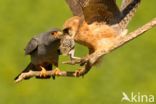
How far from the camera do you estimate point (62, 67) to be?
13.1 m

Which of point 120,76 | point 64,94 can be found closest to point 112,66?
point 120,76

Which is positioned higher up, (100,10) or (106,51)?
(100,10)

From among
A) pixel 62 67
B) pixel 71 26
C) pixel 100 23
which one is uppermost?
pixel 71 26

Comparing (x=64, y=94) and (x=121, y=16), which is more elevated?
(x=121, y=16)

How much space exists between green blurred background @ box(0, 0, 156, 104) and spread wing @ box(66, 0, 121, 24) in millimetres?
4199

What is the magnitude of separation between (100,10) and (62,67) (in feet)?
17.4

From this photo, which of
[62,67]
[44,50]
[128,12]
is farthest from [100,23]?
[62,67]

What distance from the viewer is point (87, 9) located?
7.82 metres

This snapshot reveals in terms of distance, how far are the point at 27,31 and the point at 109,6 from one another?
21.8 ft

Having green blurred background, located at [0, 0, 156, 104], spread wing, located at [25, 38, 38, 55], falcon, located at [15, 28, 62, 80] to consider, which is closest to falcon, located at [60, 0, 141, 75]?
falcon, located at [15, 28, 62, 80]

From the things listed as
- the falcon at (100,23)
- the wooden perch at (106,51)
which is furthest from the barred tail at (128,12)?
the wooden perch at (106,51)

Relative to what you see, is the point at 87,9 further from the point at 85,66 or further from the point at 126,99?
the point at 126,99

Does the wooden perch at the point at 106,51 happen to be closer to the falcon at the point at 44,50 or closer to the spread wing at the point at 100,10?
the spread wing at the point at 100,10

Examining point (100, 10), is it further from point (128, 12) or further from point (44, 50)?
point (44, 50)
